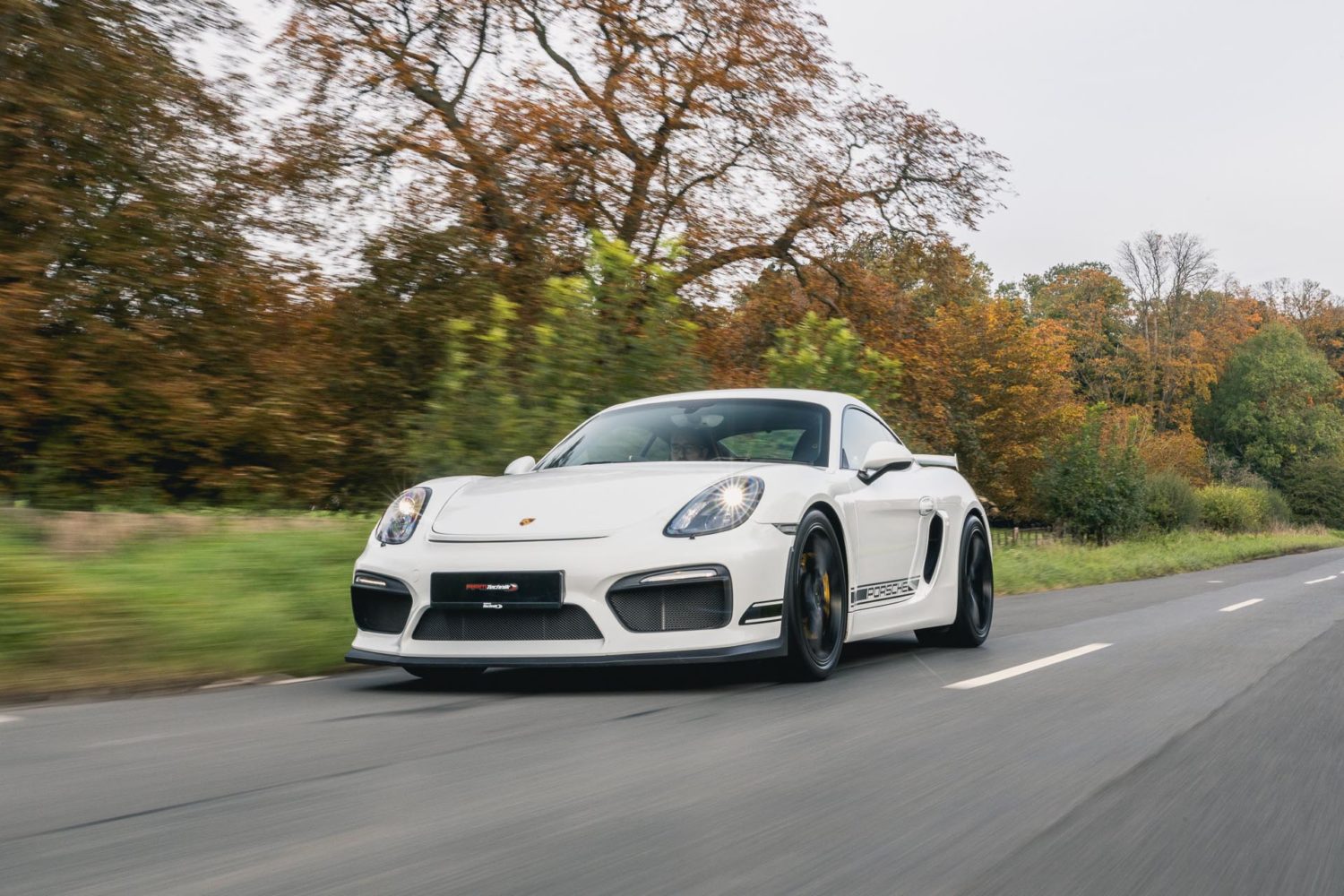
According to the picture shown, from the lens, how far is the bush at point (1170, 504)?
45156mm

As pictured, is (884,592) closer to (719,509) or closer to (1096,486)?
(719,509)

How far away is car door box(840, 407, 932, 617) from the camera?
6715 millimetres

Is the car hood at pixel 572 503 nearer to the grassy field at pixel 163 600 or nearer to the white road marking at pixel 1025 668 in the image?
the grassy field at pixel 163 600

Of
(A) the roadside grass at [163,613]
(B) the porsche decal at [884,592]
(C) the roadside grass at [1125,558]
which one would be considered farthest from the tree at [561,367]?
(C) the roadside grass at [1125,558]

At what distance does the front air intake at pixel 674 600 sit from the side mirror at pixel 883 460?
1.57 m

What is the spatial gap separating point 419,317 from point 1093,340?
215ft

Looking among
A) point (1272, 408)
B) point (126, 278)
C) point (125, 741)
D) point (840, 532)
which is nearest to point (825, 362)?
point (126, 278)

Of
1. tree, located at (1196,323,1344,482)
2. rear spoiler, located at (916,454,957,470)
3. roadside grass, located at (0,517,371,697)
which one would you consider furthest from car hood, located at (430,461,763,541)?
tree, located at (1196,323,1344,482)

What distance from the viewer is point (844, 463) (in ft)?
23.0

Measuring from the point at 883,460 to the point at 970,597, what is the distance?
176 centimetres

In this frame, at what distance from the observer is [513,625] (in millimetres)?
5512

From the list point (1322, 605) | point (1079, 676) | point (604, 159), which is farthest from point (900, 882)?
point (604, 159)

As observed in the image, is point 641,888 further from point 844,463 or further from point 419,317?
point 419,317

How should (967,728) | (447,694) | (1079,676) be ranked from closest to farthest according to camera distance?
(967,728), (447,694), (1079,676)
